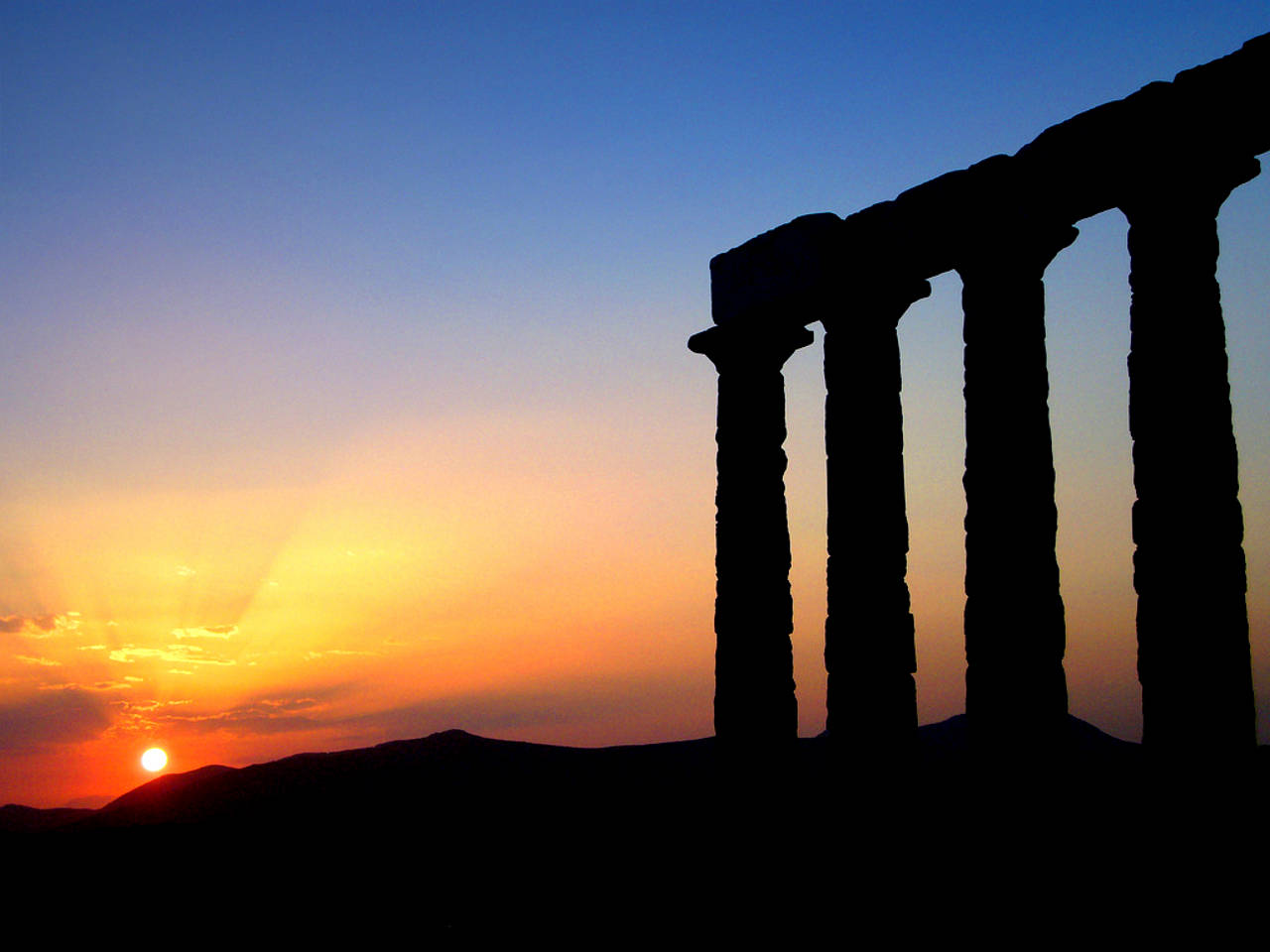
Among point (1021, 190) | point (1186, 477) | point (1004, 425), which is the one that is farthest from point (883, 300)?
point (1186, 477)

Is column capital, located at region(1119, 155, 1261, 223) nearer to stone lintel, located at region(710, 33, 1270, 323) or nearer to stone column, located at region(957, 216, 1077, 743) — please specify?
stone lintel, located at region(710, 33, 1270, 323)

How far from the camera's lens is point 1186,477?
14.0 meters

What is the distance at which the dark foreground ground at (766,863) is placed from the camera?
13.2 metres

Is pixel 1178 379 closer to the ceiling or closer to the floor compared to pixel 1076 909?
closer to the ceiling

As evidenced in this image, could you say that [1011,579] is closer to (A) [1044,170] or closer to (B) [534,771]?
(A) [1044,170]

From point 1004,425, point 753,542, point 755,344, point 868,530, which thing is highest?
point 755,344

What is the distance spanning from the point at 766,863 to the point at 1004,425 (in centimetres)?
757

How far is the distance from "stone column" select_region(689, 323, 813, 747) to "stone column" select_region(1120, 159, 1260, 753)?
648 cm

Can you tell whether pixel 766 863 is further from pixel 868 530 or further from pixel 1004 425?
pixel 1004 425

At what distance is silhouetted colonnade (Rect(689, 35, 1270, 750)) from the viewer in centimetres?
1390

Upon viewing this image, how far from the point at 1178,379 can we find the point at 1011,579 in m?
3.35

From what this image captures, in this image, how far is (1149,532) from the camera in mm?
14203

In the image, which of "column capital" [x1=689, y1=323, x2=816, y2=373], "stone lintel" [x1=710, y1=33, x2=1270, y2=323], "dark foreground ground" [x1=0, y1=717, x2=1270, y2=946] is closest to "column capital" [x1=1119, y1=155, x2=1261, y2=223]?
"stone lintel" [x1=710, y1=33, x2=1270, y2=323]

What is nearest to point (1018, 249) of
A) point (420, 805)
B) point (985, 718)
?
point (985, 718)
